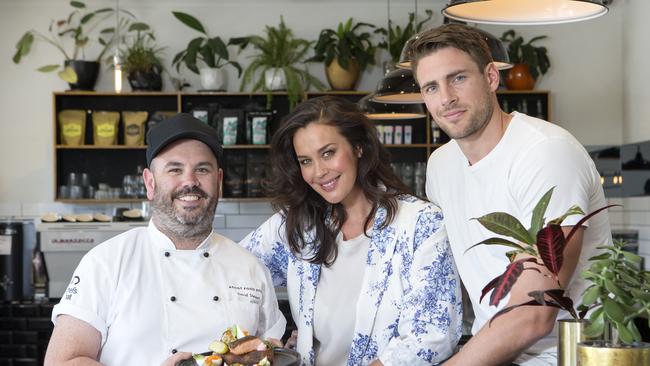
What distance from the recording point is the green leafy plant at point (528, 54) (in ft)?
24.1

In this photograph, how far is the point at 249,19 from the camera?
25.1 feet

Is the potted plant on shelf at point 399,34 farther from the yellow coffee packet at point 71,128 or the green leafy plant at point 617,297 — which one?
the green leafy plant at point 617,297

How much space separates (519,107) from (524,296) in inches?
216

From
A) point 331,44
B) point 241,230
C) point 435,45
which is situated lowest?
point 241,230

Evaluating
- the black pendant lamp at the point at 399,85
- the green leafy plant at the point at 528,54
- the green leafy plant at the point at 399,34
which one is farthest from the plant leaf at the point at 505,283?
the green leafy plant at the point at 528,54

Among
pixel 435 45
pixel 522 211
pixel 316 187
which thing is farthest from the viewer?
pixel 316 187

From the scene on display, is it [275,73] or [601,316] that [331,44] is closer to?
[275,73]

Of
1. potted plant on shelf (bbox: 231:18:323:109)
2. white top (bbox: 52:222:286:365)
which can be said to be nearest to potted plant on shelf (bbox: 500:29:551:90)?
potted plant on shelf (bbox: 231:18:323:109)

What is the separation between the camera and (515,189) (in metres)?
2.39

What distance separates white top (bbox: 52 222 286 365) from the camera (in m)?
2.39

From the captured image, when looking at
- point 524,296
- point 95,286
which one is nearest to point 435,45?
point 524,296

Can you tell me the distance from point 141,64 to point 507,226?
6.05 m

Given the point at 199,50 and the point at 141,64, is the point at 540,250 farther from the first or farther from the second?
the point at 141,64

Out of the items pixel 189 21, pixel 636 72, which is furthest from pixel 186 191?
pixel 636 72
